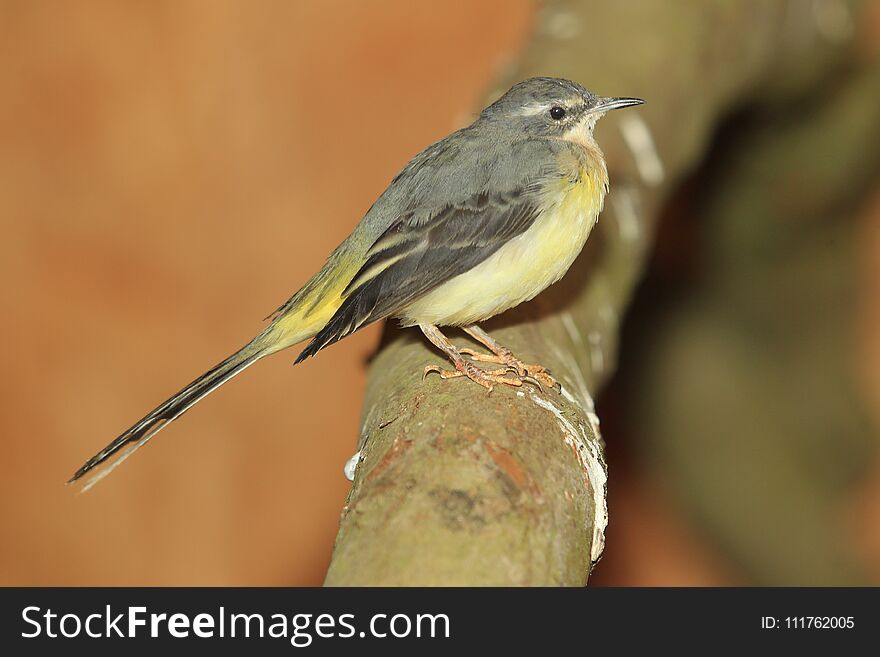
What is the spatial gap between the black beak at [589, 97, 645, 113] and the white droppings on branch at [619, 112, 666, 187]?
57 centimetres

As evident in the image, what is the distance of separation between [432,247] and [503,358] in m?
0.49

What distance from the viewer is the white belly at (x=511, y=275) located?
3752 mm

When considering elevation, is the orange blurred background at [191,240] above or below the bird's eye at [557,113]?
above

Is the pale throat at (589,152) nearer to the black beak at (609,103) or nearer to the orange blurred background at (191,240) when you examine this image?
the black beak at (609,103)

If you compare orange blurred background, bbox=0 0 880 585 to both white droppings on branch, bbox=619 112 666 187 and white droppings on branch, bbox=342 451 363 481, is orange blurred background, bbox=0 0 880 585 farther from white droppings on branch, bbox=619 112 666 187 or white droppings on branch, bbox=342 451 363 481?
white droppings on branch, bbox=342 451 363 481

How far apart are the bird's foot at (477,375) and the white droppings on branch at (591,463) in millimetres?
94

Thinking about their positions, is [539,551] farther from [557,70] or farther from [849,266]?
[849,266]

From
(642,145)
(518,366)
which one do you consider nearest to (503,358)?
(518,366)

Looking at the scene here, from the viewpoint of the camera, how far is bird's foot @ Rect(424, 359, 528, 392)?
308 centimetres

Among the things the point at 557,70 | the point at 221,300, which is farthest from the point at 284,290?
the point at 557,70

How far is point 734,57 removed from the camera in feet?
17.8

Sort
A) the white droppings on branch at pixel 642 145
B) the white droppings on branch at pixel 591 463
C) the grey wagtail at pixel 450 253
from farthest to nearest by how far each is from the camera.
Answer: the white droppings on branch at pixel 642 145
the grey wagtail at pixel 450 253
the white droppings on branch at pixel 591 463

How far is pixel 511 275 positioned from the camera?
147 inches

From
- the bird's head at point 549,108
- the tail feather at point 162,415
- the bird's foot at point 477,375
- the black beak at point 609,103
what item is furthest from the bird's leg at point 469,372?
the black beak at point 609,103
